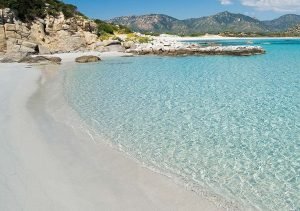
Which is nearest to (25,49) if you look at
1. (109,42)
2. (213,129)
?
(109,42)

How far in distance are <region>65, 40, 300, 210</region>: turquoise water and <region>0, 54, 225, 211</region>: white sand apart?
747mm

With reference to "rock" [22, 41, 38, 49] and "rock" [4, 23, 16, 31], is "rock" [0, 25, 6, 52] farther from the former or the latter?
"rock" [22, 41, 38, 49]

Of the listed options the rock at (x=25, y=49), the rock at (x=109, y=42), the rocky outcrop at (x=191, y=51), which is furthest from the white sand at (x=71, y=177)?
the rock at (x=109, y=42)

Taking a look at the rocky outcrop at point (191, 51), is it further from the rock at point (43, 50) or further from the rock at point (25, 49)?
the rock at point (25, 49)

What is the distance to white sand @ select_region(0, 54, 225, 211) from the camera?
7199mm

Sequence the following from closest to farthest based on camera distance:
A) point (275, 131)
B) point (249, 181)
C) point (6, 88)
Result: 1. point (249, 181)
2. point (275, 131)
3. point (6, 88)

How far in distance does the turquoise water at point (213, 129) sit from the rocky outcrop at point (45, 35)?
89.6ft

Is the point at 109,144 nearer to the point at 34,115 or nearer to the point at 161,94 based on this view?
the point at 34,115

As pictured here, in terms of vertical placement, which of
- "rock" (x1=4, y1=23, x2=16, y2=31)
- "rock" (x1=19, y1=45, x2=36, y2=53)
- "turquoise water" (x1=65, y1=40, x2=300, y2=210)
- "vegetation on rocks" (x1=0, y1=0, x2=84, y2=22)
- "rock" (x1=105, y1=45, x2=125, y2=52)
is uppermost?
"vegetation on rocks" (x1=0, y1=0, x2=84, y2=22)

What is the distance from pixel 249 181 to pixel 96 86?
1594 cm

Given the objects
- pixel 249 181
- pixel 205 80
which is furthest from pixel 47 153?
pixel 205 80

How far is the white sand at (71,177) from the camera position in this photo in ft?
23.6

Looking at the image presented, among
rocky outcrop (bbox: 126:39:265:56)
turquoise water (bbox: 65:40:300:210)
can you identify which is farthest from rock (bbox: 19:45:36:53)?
turquoise water (bbox: 65:40:300:210)

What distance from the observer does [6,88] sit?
21609 mm
